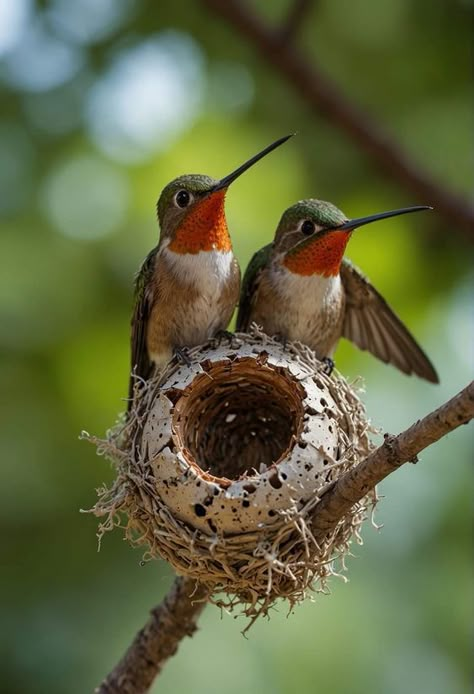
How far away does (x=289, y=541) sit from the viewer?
374 centimetres

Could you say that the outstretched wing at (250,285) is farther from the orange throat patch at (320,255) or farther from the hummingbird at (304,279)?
the orange throat patch at (320,255)

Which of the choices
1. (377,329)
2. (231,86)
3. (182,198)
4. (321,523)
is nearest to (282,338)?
(182,198)

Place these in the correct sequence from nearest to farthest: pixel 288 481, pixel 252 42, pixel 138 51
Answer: pixel 288 481 → pixel 252 42 → pixel 138 51

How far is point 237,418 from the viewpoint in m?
4.59

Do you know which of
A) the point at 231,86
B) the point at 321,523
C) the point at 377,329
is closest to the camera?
the point at 321,523

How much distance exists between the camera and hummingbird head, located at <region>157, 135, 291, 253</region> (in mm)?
4598

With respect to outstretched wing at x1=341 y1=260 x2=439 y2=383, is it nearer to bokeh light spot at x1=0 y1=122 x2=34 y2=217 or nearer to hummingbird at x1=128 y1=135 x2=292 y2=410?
hummingbird at x1=128 y1=135 x2=292 y2=410

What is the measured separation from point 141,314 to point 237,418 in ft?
2.15

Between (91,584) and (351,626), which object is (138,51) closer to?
(91,584)

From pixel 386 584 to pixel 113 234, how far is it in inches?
98.8

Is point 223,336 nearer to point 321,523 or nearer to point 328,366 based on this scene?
point 328,366

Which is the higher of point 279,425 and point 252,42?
point 252,42

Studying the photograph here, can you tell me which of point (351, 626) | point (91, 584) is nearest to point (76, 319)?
point (91, 584)

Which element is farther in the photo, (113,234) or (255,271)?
(113,234)
